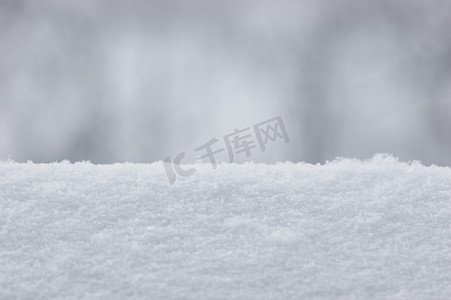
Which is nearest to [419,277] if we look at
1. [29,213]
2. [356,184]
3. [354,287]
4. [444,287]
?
[444,287]

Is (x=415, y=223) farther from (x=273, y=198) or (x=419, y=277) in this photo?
(x=273, y=198)

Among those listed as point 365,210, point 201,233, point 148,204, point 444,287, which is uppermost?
point 148,204

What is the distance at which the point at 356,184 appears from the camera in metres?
2.48

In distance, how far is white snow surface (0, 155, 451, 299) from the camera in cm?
186

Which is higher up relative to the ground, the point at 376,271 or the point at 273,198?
the point at 273,198

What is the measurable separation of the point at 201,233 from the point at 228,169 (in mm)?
549

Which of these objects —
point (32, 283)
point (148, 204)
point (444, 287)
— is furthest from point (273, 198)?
point (32, 283)

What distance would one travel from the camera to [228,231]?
2.13m

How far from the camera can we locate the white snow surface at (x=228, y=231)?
6.12ft

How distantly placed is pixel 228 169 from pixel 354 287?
3.16ft

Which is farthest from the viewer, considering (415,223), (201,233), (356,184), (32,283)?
(356,184)

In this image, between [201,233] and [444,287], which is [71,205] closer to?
[201,233]

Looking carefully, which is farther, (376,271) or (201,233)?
(201,233)

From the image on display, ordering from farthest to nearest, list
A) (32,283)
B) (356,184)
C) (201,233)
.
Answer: (356,184)
(201,233)
(32,283)
